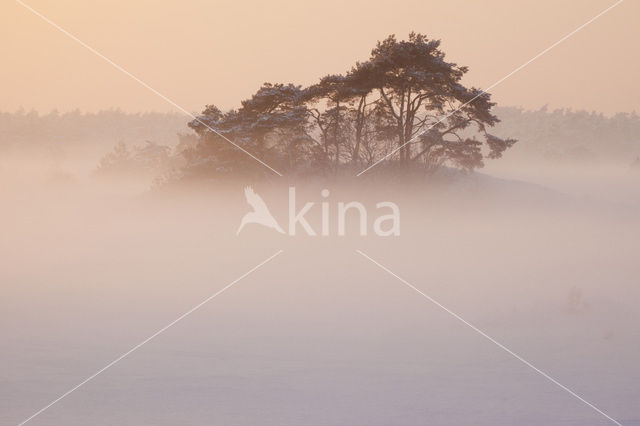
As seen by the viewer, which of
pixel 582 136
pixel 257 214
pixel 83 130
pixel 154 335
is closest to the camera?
pixel 154 335

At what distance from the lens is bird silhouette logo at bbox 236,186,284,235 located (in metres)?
38.8

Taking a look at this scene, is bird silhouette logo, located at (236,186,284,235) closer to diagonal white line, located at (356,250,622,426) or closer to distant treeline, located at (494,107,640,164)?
diagonal white line, located at (356,250,622,426)

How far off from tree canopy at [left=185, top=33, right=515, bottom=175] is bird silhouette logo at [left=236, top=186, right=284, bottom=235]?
2067mm

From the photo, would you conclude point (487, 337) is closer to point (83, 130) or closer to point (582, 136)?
Answer: point (582, 136)

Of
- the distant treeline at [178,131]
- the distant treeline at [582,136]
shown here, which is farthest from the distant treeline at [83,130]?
Result: the distant treeline at [582,136]

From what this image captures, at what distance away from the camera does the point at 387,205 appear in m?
39.2

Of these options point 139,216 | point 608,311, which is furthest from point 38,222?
Result: point 608,311

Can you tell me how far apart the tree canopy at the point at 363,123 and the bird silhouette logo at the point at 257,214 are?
2.07 metres

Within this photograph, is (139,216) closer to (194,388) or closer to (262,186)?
(262,186)

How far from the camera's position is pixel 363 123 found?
143 feet

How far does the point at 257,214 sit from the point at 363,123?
31.1 feet

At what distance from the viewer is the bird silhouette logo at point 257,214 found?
3880cm

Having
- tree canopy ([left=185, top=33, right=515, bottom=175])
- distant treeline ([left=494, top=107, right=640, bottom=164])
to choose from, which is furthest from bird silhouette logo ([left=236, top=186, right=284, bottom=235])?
distant treeline ([left=494, top=107, right=640, bottom=164])

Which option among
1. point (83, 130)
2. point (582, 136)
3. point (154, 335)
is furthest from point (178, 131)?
point (154, 335)
